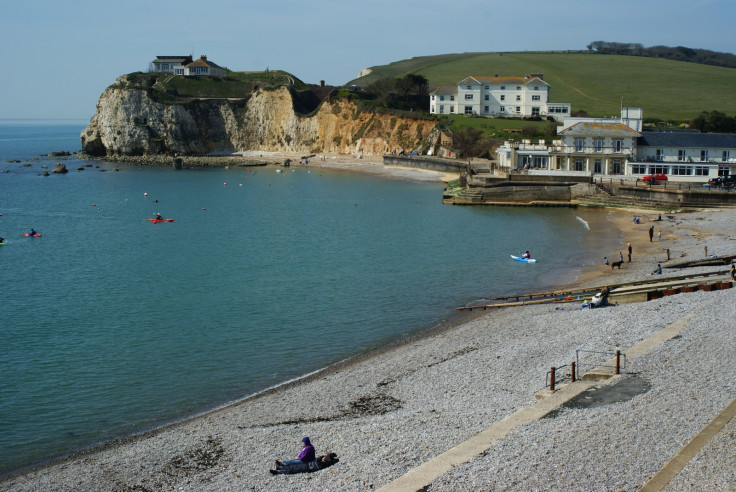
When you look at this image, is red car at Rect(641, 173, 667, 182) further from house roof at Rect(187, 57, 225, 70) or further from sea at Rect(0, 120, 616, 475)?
house roof at Rect(187, 57, 225, 70)

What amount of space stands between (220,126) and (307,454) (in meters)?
108

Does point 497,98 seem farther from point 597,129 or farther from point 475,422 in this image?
point 475,422

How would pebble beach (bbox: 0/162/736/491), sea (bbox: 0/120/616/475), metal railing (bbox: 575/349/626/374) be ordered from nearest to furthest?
pebble beach (bbox: 0/162/736/491) → metal railing (bbox: 575/349/626/374) → sea (bbox: 0/120/616/475)

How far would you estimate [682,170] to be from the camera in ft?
188

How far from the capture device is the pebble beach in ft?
41.8

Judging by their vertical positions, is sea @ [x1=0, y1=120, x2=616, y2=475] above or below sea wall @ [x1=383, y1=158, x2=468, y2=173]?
below

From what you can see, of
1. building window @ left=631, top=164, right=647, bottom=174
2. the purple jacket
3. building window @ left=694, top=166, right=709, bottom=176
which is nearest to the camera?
the purple jacket

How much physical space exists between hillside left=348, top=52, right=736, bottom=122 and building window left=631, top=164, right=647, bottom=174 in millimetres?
37620

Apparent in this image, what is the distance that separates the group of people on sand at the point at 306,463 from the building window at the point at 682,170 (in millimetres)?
51692

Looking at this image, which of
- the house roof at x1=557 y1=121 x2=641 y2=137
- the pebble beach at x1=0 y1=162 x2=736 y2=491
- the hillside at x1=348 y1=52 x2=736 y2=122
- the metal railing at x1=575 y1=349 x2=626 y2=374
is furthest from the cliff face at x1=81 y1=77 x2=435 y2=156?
the metal railing at x1=575 y1=349 x2=626 y2=374

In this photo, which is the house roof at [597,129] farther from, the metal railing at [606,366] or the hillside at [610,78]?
the metal railing at [606,366]

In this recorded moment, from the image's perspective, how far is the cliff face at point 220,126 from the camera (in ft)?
345

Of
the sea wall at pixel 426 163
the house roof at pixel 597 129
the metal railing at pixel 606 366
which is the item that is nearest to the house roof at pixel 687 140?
the house roof at pixel 597 129

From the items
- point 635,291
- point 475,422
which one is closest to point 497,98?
Answer: point 635,291
